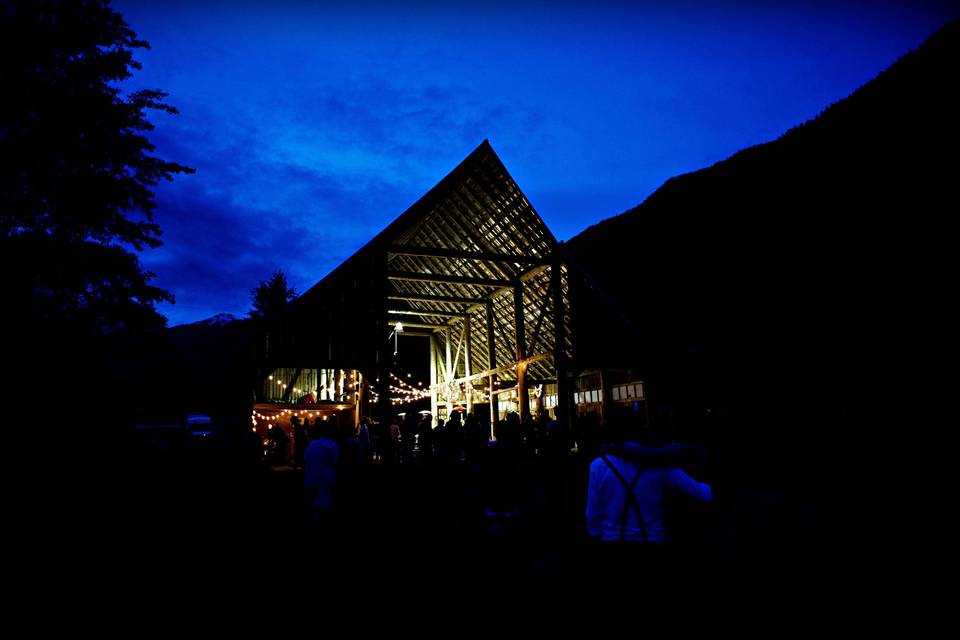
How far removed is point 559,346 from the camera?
14.9 m

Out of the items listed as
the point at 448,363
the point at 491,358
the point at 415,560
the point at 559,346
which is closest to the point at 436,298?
the point at 491,358

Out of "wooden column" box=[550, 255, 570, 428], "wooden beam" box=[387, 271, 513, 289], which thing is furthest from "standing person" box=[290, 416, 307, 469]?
"wooden column" box=[550, 255, 570, 428]

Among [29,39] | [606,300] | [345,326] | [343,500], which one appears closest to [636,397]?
[606,300]

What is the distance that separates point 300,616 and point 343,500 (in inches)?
140

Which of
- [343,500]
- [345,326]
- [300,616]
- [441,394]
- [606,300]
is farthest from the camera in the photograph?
[441,394]

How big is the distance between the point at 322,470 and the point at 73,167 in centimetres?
1082

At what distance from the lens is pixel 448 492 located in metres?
10.6

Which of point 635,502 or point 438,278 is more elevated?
point 438,278

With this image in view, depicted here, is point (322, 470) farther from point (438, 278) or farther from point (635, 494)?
point (438, 278)

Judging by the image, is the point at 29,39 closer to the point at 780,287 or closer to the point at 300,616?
the point at 300,616

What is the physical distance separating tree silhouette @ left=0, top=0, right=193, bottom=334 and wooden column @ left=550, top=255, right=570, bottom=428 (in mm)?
11048

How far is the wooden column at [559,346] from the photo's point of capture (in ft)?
48.9

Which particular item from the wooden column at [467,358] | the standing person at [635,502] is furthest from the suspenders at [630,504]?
the wooden column at [467,358]

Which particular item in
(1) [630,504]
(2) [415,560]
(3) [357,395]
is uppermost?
(3) [357,395]
